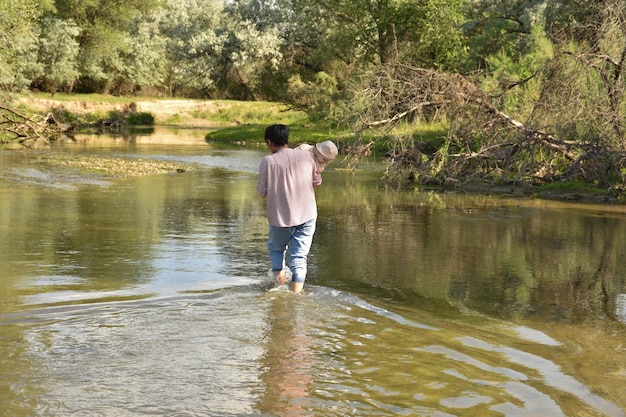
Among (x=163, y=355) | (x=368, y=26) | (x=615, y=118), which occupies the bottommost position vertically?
(x=163, y=355)

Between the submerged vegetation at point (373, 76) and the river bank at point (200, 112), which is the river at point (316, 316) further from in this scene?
the river bank at point (200, 112)

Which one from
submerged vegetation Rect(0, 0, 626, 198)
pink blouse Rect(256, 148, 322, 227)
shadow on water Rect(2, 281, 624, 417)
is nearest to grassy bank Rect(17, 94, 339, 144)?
submerged vegetation Rect(0, 0, 626, 198)

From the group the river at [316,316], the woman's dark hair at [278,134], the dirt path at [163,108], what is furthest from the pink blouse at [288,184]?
the dirt path at [163,108]

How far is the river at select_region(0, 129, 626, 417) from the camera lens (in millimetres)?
5750

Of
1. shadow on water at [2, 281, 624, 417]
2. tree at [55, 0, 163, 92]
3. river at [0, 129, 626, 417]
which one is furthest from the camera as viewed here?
tree at [55, 0, 163, 92]

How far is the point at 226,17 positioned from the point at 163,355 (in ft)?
200

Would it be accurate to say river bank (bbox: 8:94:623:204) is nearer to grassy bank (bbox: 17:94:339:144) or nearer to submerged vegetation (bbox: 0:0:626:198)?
grassy bank (bbox: 17:94:339:144)

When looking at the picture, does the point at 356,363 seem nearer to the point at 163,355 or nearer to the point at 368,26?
the point at 163,355

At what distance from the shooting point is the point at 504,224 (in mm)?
15109

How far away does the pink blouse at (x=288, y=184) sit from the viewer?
8672 mm

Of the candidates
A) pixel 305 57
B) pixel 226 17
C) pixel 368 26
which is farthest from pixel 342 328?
pixel 226 17

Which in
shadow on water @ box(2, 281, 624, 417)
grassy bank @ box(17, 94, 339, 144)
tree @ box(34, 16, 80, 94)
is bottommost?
shadow on water @ box(2, 281, 624, 417)

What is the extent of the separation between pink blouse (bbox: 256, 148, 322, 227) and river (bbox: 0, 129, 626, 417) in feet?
2.77

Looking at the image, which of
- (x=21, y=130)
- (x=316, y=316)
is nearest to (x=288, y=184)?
(x=316, y=316)
